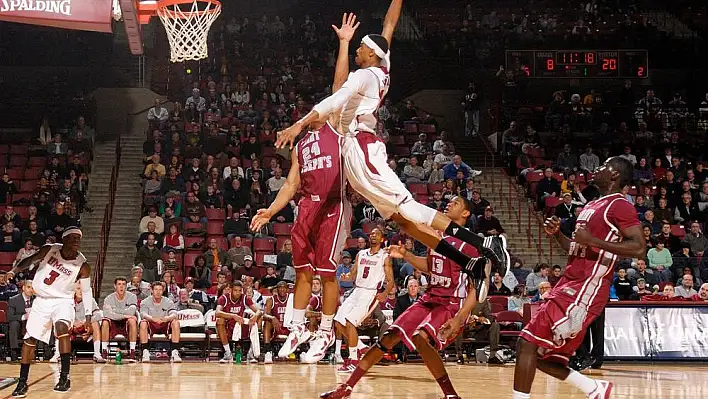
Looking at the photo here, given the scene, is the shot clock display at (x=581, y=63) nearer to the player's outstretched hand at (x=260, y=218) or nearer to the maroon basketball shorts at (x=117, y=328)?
the maroon basketball shorts at (x=117, y=328)

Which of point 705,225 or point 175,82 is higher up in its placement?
point 175,82

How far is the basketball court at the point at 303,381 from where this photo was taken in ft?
31.7

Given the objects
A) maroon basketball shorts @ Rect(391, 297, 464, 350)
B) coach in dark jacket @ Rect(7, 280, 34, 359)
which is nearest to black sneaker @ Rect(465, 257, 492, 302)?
maroon basketball shorts @ Rect(391, 297, 464, 350)

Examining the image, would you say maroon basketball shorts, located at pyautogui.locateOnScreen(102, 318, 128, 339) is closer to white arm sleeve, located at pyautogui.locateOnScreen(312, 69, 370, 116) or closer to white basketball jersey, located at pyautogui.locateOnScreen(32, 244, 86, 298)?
white basketball jersey, located at pyautogui.locateOnScreen(32, 244, 86, 298)

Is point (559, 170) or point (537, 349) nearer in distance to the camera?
point (537, 349)

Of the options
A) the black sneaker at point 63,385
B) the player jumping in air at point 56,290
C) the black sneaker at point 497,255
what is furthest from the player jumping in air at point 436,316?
the player jumping in air at point 56,290

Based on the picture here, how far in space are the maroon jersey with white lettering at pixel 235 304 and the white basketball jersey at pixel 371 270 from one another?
2584 mm

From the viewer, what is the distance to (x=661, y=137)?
917 inches

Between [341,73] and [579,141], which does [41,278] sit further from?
[579,141]

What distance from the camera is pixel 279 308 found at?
15172 mm

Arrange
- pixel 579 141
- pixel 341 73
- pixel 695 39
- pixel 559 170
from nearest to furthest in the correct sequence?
1. pixel 341 73
2. pixel 559 170
3. pixel 579 141
4. pixel 695 39

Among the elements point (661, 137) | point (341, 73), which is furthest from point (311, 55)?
point (341, 73)

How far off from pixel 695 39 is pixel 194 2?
18271 mm

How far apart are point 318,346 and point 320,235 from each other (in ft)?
2.98
